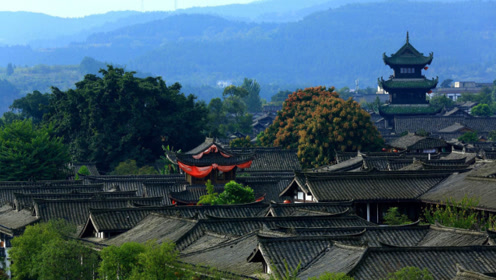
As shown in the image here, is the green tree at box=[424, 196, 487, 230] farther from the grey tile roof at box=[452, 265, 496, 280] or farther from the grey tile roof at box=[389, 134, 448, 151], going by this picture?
the grey tile roof at box=[389, 134, 448, 151]

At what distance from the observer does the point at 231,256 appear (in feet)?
123

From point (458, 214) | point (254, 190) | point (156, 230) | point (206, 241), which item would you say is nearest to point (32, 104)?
point (254, 190)

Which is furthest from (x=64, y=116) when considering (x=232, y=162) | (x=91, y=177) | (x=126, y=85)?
(x=232, y=162)

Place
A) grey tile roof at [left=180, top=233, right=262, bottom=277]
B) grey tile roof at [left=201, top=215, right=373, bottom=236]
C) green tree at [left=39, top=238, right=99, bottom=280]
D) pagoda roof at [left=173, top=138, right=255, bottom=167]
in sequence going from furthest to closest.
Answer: pagoda roof at [left=173, top=138, right=255, bottom=167], green tree at [left=39, top=238, right=99, bottom=280], grey tile roof at [left=201, top=215, right=373, bottom=236], grey tile roof at [left=180, top=233, right=262, bottom=277]

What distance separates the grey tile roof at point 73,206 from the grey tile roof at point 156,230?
6.84 metres

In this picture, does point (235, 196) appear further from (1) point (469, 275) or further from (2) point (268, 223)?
(1) point (469, 275)

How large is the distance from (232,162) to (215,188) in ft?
8.99

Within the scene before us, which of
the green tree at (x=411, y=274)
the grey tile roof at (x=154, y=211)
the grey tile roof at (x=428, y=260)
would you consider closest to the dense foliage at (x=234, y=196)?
the grey tile roof at (x=154, y=211)

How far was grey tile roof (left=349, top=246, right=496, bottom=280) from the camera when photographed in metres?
32.2

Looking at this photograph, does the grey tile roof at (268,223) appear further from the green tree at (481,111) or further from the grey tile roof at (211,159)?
the green tree at (481,111)

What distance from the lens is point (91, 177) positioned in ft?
254

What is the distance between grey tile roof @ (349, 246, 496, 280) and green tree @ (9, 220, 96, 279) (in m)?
16.1

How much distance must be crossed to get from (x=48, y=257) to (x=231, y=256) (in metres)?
10.5

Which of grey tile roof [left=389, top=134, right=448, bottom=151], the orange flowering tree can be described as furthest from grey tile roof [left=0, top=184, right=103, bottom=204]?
grey tile roof [left=389, top=134, right=448, bottom=151]
